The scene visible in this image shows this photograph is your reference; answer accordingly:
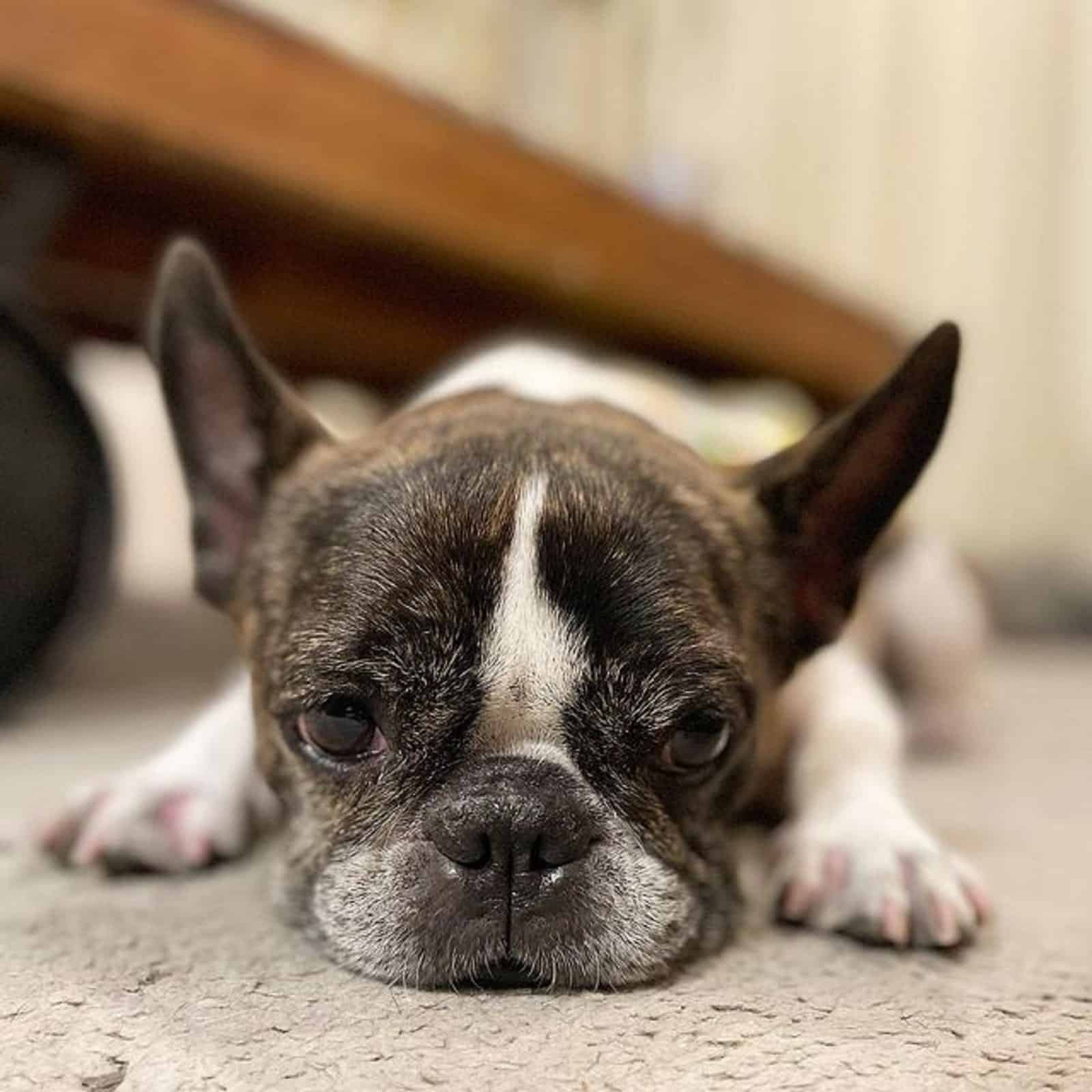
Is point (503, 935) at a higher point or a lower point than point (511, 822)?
lower

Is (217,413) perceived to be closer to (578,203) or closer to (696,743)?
(696,743)

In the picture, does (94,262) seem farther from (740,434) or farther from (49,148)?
(740,434)

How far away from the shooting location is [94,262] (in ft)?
13.4

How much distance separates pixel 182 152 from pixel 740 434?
142cm

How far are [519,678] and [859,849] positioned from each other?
1.93ft

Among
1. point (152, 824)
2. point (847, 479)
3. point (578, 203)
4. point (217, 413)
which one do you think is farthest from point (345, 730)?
point (578, 203)

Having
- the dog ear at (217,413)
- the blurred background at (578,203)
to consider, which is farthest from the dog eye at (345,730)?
the blurred background at (578,203)

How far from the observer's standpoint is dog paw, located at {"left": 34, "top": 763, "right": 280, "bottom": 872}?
1.84 metres

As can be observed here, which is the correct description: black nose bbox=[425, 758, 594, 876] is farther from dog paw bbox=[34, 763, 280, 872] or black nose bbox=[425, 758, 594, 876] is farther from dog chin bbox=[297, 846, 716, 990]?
dog paw bbox=[34, 763, 280, 872]

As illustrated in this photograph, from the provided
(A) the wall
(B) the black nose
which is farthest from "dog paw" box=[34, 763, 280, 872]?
(A) the wall

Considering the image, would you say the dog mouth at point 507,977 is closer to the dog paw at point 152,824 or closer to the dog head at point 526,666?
the dog head at point 526,666

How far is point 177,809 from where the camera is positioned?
1926mm

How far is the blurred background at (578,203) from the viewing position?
108 inches

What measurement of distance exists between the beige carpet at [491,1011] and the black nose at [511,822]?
155 millimetres
